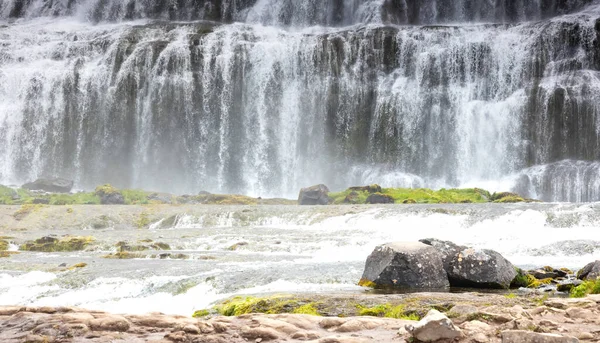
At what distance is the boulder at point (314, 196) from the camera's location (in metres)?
37.0

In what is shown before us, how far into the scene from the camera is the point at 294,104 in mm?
51000

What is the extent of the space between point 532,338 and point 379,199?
3029 centimetres

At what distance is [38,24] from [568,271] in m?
64.9

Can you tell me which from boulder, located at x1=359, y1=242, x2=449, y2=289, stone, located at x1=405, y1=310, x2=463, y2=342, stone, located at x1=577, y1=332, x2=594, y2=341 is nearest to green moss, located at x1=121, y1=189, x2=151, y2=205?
boulder, located at x1=359, y1=242, x2=449, y2=289

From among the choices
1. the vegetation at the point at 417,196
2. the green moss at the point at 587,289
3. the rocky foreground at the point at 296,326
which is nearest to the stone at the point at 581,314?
the rocky foreground at the point at 296,326

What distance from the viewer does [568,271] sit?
13.3m

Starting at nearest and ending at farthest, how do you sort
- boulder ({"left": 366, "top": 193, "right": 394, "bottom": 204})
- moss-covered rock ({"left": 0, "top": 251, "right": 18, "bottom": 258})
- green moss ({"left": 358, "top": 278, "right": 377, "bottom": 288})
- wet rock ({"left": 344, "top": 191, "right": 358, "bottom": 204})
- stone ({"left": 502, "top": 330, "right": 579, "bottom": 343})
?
1. stone ({"left": 502, "top": 330, "right": 579, "bottom": 343})
2. green moss ({"left": 358, "top": 278, "right": 377, "bottom": 288})
3. moss-covered rock ({"left": 0, "top": 251, "right": 18, "bottom": 258})
4. boulder ({"left": 366, "top": 193, "right": 394, "bottom": 204})
5. wet rock ({"left": 344, "top": 191, "right": 358, "bottom": 204})

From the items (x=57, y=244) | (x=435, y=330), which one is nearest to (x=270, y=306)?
(x=435, y=330)

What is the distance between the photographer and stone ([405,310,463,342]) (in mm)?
5797

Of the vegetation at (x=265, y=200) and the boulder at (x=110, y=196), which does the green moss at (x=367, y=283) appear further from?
the boulder at (x=110, y=196)

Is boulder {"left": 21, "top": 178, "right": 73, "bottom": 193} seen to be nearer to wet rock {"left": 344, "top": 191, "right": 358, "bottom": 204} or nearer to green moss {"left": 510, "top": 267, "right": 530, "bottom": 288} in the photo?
wet rock {"left": 344, "top": 191, "right": 358, "bottom": 204}

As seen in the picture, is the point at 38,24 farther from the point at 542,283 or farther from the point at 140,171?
→ the point at 542,283

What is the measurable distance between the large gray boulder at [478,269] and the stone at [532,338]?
237 inches

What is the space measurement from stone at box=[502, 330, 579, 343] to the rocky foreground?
0.01 m
